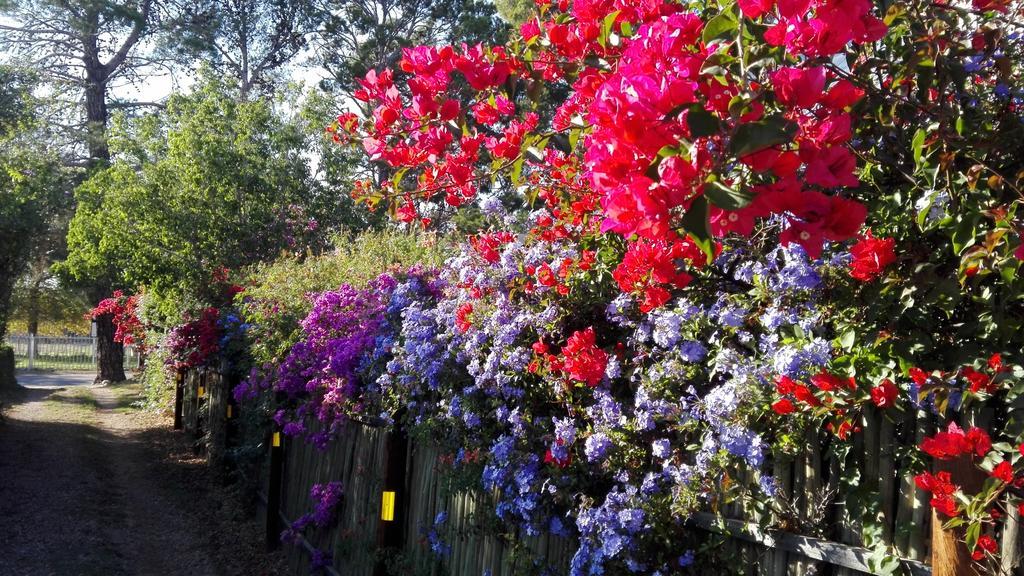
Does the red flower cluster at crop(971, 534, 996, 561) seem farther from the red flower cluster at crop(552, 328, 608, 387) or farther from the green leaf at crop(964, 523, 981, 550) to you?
the red flower cluster at crop(552, 328, 608, 387)

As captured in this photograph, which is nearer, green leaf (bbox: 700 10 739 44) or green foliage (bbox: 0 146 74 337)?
green leaf (bbox: 700 10 739 44)

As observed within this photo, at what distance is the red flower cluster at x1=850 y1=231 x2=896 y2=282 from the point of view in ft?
6.91

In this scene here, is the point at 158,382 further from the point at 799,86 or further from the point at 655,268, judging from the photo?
the point at 799,86

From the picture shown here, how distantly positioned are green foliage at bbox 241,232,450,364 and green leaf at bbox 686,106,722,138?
5968 millimetres

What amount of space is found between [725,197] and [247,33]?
A: 27.0m

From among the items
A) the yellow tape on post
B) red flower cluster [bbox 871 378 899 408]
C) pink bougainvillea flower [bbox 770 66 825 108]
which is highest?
pink bougainvillea flower [bbox 770 66 825 108]

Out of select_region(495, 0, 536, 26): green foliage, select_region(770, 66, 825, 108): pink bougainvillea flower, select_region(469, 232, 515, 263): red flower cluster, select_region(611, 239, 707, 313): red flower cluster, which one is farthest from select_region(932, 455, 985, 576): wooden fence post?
select_region(495, 0, 536, 26): green foliage

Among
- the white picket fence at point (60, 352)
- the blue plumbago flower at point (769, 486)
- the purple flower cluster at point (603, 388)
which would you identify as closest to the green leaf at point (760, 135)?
the purple flower cluster at point (603, 388)

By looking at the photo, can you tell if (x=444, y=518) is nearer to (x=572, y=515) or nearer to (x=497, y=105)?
(x=572, y=515)

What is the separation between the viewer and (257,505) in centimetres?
906

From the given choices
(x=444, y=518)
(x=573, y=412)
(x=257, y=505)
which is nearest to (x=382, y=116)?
(x=573, y=412)

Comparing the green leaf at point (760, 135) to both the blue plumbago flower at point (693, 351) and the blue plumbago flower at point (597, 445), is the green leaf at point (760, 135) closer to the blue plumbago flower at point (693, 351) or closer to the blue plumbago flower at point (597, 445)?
the blue plumbago flower at point (693, 351)

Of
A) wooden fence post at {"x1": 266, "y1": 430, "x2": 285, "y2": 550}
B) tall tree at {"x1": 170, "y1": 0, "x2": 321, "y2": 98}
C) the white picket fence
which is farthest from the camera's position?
the white picket fence

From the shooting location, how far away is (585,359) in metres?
3.30
